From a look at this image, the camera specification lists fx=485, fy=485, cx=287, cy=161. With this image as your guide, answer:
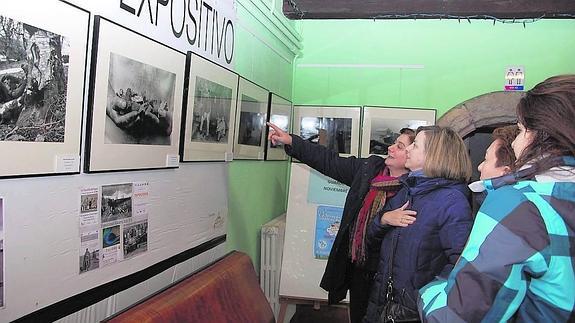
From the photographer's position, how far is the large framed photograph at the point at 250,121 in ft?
10.3

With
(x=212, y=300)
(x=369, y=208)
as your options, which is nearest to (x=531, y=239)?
(x=212, y=300)

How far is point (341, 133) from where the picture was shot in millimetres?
4660

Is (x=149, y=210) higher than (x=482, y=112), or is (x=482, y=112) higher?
(x=482, y=112)

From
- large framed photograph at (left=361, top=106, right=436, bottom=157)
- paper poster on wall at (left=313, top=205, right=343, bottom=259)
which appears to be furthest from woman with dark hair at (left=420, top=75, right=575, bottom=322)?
large framed photograph at (left=361, top=106, right=436, bottom=157)

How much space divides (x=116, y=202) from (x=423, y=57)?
3.64 m

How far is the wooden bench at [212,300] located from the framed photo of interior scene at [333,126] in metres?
2.16

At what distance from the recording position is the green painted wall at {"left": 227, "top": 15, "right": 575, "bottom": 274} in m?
4.55

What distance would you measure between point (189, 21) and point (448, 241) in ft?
5.34

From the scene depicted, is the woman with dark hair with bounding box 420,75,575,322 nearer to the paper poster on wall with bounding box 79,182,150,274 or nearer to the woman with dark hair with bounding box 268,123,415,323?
the paper poster on wall with bounding box 79,182,150,274

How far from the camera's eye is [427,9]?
4.54 metres

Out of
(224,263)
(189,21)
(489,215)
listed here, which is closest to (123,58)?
(189,21)

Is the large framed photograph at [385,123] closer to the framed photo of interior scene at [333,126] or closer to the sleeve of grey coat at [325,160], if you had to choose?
the framed photo of interior scene at [333,126]

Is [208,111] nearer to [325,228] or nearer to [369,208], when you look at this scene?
[369,208]

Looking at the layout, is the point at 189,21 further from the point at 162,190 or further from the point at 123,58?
the point at 162,190
